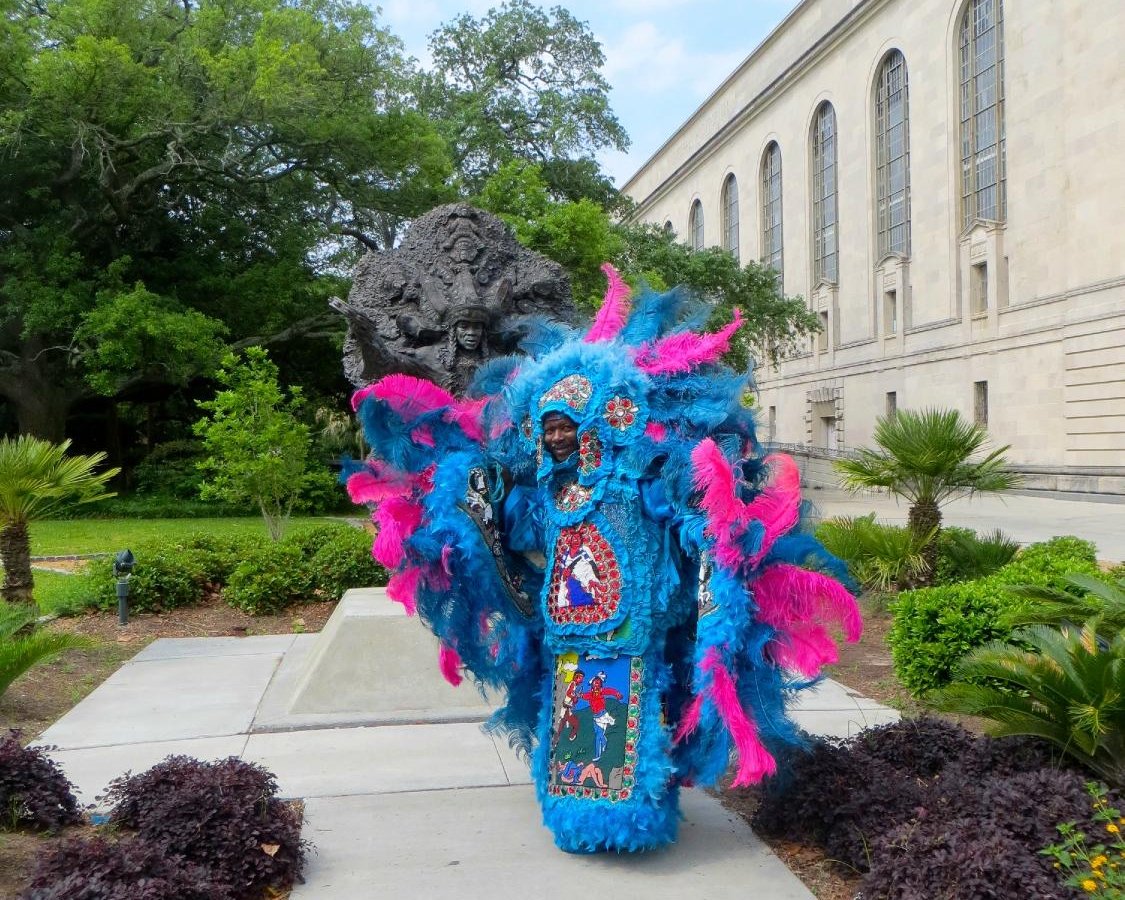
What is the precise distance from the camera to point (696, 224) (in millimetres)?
57844

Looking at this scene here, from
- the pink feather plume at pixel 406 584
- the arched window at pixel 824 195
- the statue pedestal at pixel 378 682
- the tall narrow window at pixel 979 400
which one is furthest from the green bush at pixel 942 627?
the arched window at pixel 824 195

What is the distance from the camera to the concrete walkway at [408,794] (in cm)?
377

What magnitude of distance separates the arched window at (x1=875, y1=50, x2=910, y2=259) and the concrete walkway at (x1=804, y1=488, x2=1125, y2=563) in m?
13.4

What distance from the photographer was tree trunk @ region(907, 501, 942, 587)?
32.7 feet

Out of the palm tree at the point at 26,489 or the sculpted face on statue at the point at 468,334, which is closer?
the sculpted face on statue at the point at 468,334

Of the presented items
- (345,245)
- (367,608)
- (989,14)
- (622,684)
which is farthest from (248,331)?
(989,14)

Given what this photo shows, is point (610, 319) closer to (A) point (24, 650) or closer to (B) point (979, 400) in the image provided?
(A) point (24, 650)

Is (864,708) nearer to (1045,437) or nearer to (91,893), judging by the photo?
(91,893)

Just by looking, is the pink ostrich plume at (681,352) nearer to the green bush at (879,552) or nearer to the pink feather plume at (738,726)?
the pink feather plume at (738,726)

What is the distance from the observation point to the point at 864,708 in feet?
21.6

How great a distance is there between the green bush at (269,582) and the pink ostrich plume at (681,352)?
7.52 metres

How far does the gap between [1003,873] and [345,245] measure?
25.1 m

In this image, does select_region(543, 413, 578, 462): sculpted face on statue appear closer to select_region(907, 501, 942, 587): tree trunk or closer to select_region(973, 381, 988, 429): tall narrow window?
select_region(907, 501, 942, 587): tree trunk

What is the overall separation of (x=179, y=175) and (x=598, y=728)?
22.1m
